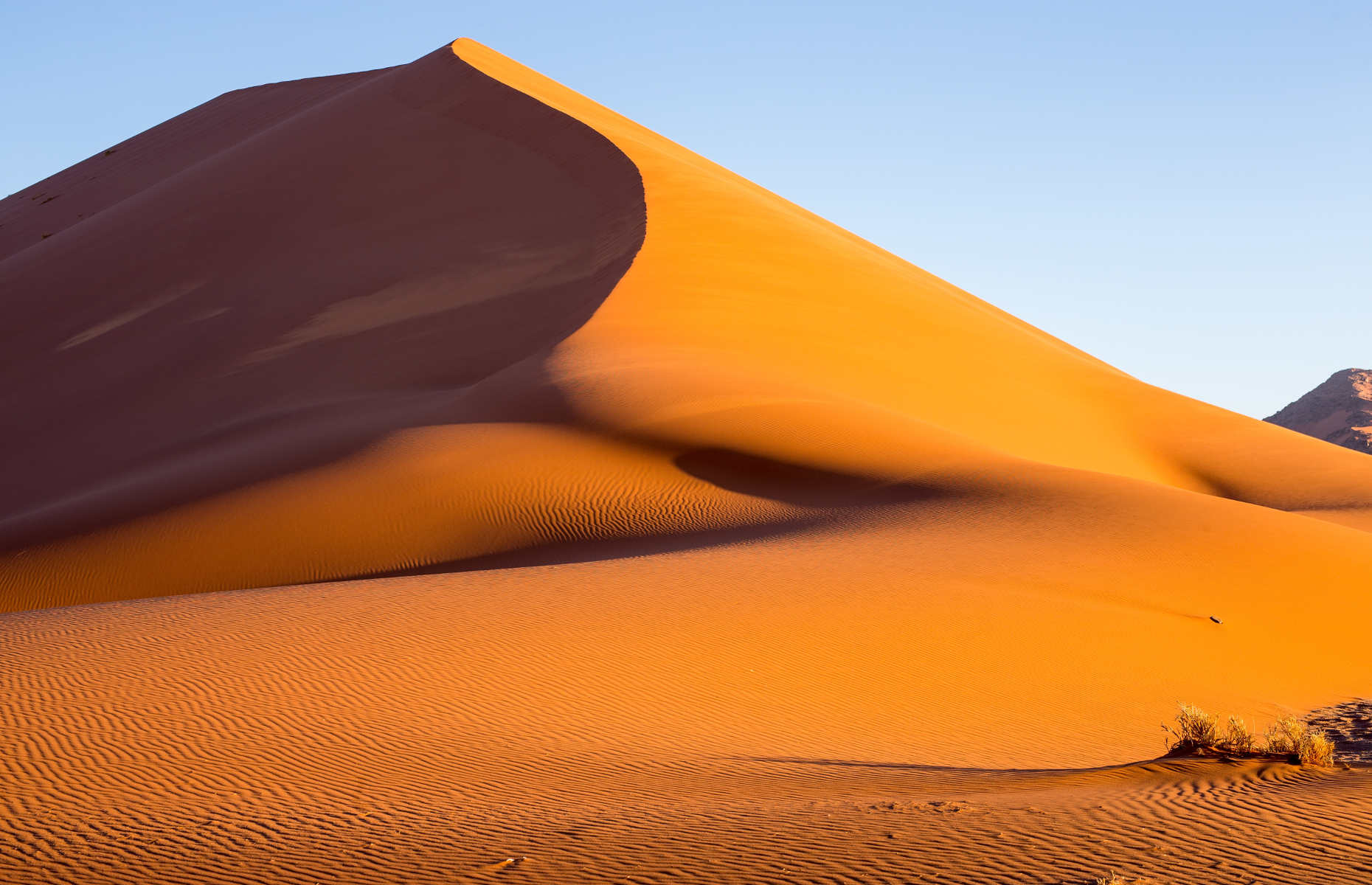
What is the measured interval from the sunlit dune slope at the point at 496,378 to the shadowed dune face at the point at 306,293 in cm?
10

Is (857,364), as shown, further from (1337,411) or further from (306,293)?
(1337,411)

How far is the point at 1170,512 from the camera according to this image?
16859mm

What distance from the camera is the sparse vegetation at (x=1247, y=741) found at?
7090 mm

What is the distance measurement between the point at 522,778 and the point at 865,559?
25.0ft

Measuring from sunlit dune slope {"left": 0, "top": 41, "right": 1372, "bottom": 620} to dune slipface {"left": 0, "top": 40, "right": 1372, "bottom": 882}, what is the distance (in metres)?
0.12

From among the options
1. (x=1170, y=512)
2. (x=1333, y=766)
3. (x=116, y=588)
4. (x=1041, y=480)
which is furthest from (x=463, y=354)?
(x=1333, y=766)

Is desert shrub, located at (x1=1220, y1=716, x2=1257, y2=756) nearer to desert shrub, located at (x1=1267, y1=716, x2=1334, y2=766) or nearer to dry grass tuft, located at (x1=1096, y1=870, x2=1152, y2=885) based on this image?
desert shrub, located at (x1=1267, y1=716, x2=1334, y2=766)

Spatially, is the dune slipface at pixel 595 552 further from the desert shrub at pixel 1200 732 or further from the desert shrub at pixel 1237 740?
the desert shrub at pixel 1200 732

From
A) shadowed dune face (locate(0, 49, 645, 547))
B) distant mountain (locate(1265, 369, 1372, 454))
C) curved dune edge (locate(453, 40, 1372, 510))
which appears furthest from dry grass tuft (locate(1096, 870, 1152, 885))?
distant mountain (locate(1265, 369, 1372, 454))

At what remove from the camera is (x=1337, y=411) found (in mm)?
71438

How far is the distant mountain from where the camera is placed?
2569 inches

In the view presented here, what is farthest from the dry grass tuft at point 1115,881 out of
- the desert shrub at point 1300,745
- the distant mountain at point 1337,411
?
the distant mountain at point 1337,411

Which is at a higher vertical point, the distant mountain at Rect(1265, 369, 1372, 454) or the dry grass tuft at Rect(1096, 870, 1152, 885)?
the distant mountain at Rect(1265, 369, 1372, 454)

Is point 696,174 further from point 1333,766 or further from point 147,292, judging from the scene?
point 1333,766
